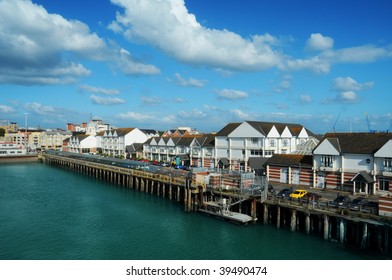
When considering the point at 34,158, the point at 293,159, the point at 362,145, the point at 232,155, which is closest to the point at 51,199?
the point at 232,155

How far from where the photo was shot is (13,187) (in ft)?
189

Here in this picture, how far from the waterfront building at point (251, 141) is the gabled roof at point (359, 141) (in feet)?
46.0

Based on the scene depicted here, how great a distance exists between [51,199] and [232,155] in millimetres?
29450

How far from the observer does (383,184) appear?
119 ft

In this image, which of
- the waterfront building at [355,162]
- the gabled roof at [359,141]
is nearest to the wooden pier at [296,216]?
the waterfront building at [355,162]

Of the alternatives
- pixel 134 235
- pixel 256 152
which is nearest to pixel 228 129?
pixel 256 152

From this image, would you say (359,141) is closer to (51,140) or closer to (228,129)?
(228,129)

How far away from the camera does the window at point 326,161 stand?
40.5m

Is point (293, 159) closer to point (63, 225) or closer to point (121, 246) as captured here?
point (121, 246)

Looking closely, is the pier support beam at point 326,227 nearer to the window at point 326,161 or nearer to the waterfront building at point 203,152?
the window at point 326,161

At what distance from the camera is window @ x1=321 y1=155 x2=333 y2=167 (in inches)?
1596

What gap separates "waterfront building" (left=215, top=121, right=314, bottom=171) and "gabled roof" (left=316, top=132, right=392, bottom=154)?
14.0m

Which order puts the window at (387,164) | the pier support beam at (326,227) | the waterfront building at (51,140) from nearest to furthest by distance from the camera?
the pier support beam at (326,227), the window at (387,164), the waterfront building at (51,140)

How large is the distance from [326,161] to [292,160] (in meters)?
4.74
